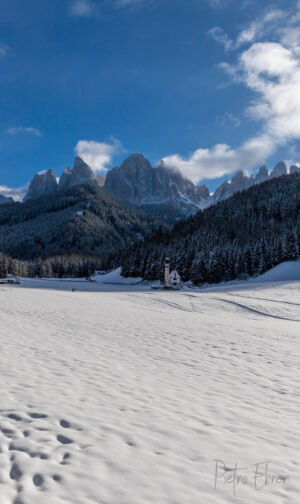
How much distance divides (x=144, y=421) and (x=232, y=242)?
90563 mm

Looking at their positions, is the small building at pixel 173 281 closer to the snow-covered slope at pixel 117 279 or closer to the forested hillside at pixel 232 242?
the forested hillside at pixel 232 242

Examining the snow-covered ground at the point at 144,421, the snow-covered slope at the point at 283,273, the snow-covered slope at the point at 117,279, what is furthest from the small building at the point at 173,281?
the snow-covered ground at the point at 144,421

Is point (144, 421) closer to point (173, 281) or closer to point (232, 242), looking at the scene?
point (173, 281)

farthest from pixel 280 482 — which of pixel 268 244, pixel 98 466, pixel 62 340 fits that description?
pixel 268 244

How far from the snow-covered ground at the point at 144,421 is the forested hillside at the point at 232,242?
206ft

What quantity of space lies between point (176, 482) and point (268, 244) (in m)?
78.6

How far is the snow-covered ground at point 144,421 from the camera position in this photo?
3482 mm

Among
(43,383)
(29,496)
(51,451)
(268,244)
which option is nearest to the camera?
(29,496)

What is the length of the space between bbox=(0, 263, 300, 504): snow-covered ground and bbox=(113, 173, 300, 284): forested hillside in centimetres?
6284

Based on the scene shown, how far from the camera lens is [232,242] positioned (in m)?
91.8

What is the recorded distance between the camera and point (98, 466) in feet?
12.6

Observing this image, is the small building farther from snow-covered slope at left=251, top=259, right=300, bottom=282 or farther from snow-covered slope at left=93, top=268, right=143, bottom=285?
snow-covered slope at left=93, top=268, right=143, bottom=285

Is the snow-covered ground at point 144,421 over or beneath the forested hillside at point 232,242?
beneath

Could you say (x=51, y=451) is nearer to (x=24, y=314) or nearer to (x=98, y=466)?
(x=98, y=466)
